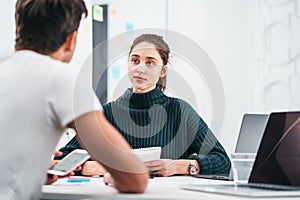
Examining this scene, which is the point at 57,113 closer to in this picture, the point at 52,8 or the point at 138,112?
the point at 52,8

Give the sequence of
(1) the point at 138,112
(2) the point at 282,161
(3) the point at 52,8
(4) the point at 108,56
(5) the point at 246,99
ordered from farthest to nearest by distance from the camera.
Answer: (5) the point at 246,99, (4) the point at 108,56, (1) the point at 138,112, (2) the point at 282,161, (3) the point at 52,8

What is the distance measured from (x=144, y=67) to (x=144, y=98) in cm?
18

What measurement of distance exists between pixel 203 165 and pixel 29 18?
52.1 inches

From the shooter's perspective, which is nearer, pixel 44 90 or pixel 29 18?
pixel 44 90

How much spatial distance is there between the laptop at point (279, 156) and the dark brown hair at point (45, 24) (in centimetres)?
54

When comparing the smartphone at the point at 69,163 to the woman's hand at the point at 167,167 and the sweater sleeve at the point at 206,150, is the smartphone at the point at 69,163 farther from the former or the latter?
the sweater sleeve at the point at 206,150

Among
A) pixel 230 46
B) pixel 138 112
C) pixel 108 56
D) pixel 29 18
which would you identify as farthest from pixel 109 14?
pixel 29 18

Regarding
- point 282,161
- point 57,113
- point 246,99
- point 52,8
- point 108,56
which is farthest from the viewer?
point 246,99

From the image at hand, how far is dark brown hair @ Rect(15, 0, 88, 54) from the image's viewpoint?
5.03 feet

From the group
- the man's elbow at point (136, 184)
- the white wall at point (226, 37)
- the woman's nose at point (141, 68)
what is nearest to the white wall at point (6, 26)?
the woman's nose at point (141, 68)

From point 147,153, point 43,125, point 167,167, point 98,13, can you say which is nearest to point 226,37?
point 98,13

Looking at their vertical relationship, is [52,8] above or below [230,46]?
above

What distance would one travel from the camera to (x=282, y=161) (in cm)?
171

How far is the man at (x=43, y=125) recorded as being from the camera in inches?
55.5
